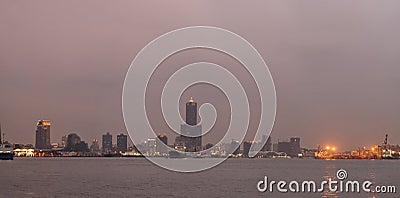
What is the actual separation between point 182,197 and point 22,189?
2396 cm

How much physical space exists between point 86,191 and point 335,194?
3045cm

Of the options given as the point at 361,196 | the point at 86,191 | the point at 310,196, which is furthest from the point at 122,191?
the point at 361,196

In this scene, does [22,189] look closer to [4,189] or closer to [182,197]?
[4,189]

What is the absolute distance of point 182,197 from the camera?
2827 inches

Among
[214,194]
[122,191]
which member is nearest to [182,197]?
[214,194]

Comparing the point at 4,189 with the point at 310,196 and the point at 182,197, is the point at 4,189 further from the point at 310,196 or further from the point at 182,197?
the point at 310,196

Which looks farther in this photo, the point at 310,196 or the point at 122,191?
the point at 122,191

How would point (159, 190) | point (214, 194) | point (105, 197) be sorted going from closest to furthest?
point (105, 197) < point (214, 194) < point (159, 190)

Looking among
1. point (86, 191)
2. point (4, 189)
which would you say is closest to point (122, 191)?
point (86, 191)

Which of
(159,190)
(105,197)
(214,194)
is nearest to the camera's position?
(105,197)

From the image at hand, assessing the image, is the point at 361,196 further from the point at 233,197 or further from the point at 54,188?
the point at 54,188

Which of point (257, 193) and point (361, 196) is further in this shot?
point (257, 193)

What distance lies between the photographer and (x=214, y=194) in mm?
76312

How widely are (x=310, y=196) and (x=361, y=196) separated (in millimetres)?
5997
